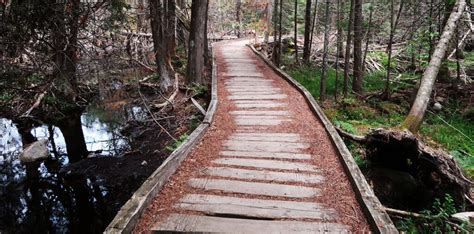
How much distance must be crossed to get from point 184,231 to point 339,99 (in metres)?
9.51

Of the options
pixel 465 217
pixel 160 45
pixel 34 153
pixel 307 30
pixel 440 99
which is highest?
pixel 307 30

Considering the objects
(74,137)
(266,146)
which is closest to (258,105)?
(266,146)

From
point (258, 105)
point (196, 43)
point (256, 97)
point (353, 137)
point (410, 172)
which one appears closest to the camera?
point (410, 172)

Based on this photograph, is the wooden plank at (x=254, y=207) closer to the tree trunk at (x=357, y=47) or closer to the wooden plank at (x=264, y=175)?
the wooden plank at (x=264, y=175)

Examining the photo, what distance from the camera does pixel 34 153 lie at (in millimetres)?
8953

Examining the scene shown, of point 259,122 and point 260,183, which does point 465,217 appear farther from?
point 259,122

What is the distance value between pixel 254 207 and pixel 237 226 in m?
0.42

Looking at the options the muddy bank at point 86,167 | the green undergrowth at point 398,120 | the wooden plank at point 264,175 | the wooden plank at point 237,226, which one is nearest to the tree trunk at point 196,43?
the muddy bank at point 86,167

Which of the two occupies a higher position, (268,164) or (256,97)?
(256,97)

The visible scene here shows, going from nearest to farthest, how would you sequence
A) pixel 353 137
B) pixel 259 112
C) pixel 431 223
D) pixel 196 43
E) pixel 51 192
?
1. pixel 431 223
2. pixel 353 137
3. pixel 51 192
4. pixel 259 112
5. pixel 196 43

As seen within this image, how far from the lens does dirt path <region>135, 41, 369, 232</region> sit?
3.50m

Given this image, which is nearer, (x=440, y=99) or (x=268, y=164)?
(x=268, y=164)

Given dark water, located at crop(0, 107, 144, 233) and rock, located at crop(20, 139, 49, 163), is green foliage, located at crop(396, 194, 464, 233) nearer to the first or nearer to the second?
dark water, located at crop(0, 107, 144, 233)

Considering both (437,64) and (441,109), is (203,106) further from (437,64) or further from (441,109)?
(441,109)
